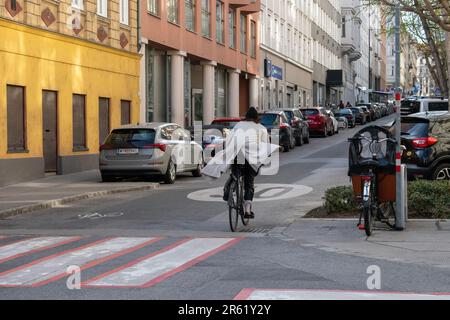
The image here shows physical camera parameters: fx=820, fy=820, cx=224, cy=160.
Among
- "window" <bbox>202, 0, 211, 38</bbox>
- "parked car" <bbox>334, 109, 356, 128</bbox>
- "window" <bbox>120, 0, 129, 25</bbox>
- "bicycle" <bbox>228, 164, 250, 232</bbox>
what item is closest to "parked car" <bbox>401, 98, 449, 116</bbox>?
"window" <bbox>202, 0, 211, 38</bbox>

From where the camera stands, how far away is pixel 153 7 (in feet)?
102

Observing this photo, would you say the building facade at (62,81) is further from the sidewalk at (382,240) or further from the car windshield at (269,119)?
the sidewalk at (382,240)

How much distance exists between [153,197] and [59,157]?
6.60 metres

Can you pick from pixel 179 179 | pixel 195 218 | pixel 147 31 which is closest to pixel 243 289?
pixel 195 218

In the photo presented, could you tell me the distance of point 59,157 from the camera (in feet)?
75.7

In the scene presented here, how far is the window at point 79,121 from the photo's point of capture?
24266 millimetres

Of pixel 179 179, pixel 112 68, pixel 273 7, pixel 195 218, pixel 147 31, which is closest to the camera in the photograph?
pixel 195 218

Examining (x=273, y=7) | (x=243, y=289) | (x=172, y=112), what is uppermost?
(x=273, y=7)

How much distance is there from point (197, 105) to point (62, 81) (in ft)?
52.5

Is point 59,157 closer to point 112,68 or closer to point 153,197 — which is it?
point 112,68

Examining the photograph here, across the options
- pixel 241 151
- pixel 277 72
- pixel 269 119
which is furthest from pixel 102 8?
pixel 277 72

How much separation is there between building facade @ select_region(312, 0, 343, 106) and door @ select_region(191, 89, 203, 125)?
31728 mm

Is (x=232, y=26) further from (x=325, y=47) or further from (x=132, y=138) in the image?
(x=325, y=47)

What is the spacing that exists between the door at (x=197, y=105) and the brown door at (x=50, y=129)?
15.3 metres
